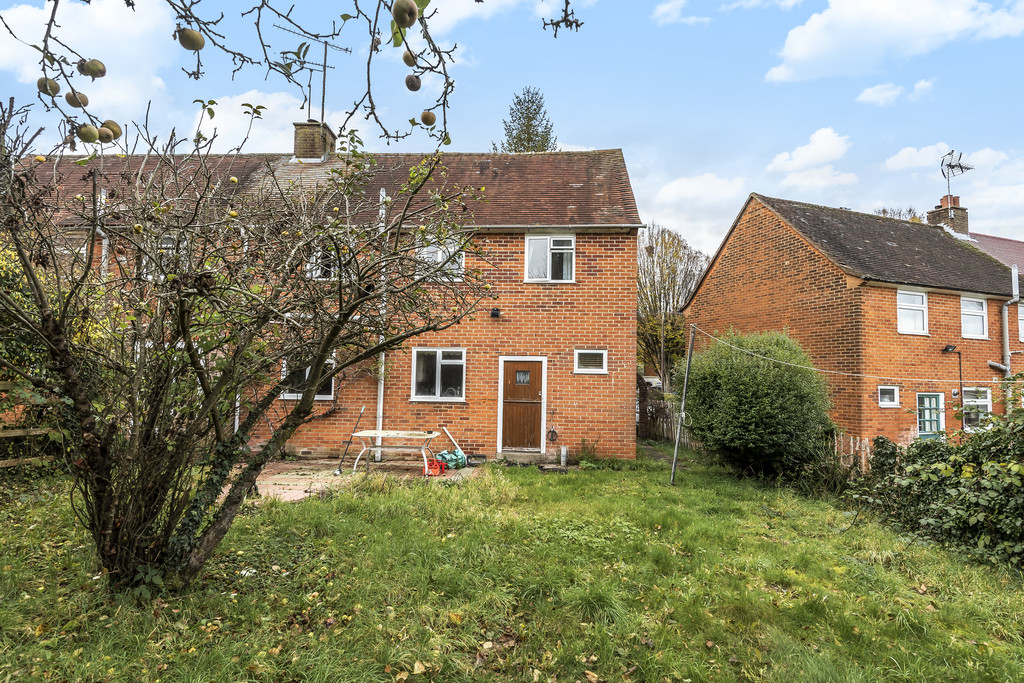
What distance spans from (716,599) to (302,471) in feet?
25.9

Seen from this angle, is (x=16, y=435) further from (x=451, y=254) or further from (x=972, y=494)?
(x=972, y=494)

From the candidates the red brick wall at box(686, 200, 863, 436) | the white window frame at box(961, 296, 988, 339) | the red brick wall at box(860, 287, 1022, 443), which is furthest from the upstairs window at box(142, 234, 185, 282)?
the white window frame at box(961, 296, 988, 339)

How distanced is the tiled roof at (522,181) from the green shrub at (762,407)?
143 inches

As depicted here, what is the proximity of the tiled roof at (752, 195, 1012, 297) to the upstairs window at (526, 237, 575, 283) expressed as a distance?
23.8ft

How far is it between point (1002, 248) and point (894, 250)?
874cm

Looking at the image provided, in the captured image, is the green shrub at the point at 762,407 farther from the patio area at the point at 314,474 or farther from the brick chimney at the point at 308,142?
the brick chimney at the point at 308,142

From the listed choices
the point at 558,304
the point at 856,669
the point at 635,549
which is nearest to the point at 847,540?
the point at 635,549

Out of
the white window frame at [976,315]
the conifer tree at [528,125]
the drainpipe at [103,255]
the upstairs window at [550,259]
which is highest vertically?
the conifer tree at [528,125]

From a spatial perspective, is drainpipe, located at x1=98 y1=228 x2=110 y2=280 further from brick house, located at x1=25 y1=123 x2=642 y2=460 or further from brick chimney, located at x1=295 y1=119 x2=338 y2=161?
brick chimney, located at x1=295 y1=119 x2=338 y2=161

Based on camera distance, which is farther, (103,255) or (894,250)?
(894,250)

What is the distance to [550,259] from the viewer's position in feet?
38.9

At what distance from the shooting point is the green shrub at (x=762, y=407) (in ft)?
32.0

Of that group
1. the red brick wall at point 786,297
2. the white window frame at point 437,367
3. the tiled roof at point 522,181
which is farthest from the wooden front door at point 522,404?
the red brick wall at point 786,297

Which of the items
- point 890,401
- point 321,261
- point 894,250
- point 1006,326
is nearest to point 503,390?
point 321,261
